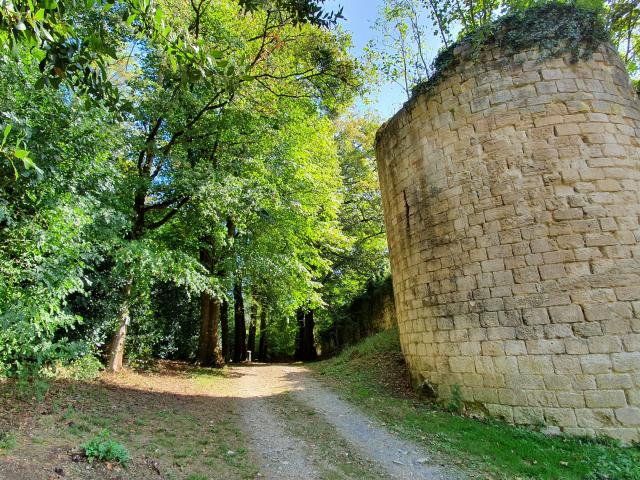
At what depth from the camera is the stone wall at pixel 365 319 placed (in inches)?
608

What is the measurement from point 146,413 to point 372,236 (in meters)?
14.6

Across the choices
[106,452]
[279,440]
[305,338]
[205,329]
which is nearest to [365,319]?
[305,338]

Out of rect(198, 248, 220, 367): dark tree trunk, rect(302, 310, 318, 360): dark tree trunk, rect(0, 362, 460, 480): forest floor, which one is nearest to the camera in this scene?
rect(0, 362, 460, 480): forest floor

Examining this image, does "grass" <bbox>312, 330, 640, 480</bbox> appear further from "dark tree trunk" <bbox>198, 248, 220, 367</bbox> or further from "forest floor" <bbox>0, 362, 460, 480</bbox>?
"dark tree trunk" <bbox>198, 248, 220, 367</bbox>

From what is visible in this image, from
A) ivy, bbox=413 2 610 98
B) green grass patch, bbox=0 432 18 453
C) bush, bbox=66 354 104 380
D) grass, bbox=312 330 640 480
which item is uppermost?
ivy, bbox=413 2 610 98

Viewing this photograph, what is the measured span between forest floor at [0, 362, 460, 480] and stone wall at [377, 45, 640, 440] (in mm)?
1983

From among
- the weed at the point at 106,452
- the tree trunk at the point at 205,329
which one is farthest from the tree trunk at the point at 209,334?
the weed at the point at 106,452

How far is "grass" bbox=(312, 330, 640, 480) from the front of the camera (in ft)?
15.4

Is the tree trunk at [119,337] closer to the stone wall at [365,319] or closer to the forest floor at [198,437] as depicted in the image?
the forest floor at [198,437]

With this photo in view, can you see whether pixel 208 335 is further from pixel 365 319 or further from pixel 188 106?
pixel 188 106

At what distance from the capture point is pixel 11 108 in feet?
16.5

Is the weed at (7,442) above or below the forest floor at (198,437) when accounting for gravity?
above

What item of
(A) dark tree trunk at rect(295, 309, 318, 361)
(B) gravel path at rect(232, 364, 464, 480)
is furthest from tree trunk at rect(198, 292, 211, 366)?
(A) dark tree trunk at rect(295, 309, 318, 361)

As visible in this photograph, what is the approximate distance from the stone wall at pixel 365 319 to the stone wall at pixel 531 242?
7.60 m
